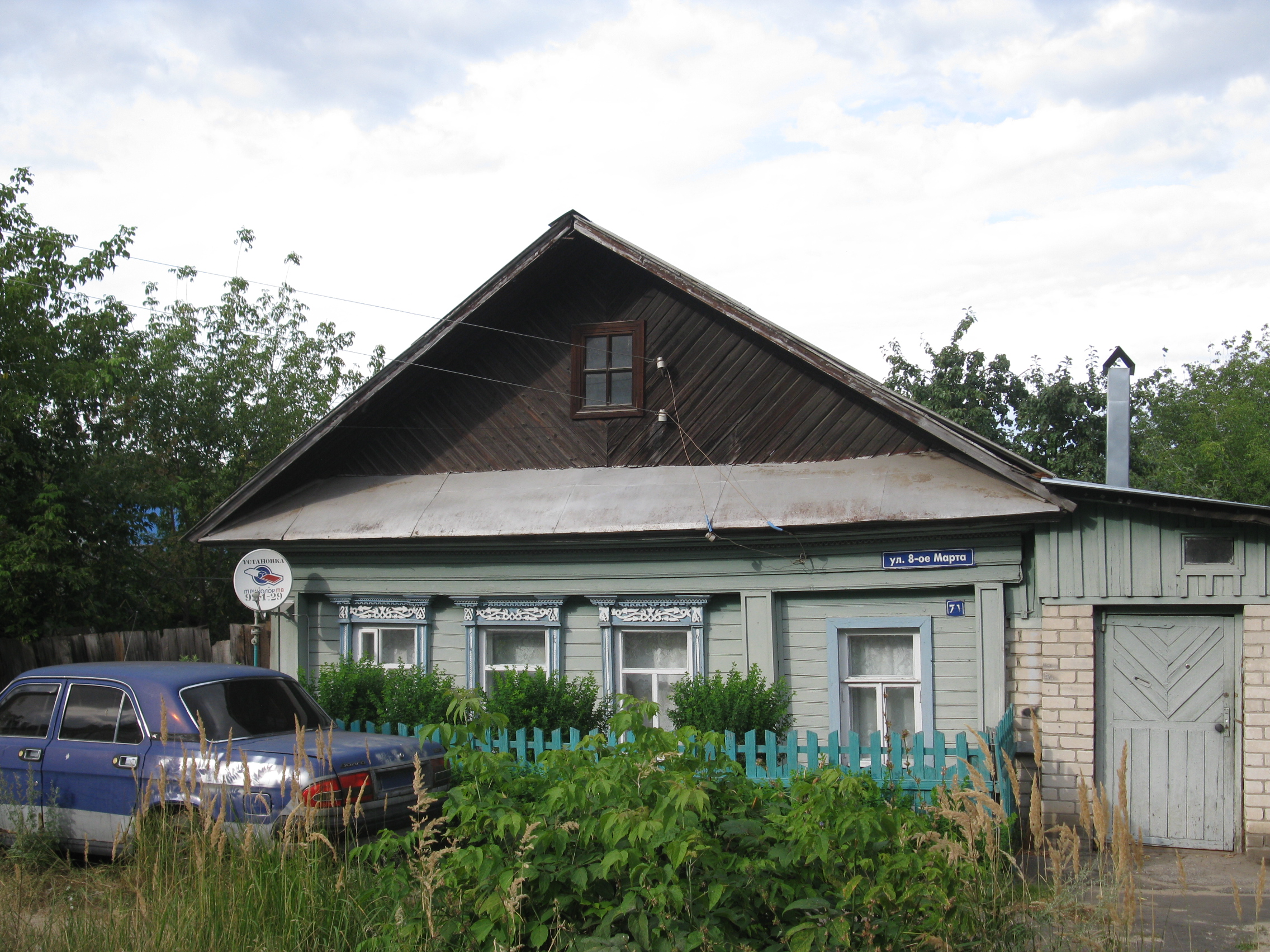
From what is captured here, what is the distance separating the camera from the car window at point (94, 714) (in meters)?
7.28

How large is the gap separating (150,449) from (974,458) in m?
20.2

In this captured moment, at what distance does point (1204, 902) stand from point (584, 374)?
7970 mm

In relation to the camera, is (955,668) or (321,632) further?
(321,632)

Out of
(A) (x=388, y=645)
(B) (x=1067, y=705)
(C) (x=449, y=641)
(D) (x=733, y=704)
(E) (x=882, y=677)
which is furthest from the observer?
(A) (x=388, y=645)

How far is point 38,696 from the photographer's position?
7.75 m

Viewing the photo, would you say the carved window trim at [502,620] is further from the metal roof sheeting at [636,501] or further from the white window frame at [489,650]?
the metal roof sheeting at [636,501]

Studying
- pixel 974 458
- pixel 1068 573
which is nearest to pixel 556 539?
pixel 974 458

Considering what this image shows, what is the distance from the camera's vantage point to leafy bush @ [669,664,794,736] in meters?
9.52

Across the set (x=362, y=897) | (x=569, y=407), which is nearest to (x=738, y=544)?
(x=569, y=407)

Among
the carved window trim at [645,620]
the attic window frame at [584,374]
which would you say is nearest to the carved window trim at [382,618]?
the carved window trim at [645,620]

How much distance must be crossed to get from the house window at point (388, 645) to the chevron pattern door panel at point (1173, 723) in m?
7.64

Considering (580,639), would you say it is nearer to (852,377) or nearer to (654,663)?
(654,663)

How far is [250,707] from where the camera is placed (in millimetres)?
7551

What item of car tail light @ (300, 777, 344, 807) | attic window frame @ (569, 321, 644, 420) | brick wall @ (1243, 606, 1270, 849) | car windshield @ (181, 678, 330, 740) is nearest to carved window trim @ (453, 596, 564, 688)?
attic window frame @ (569, 321, 644, 420)
